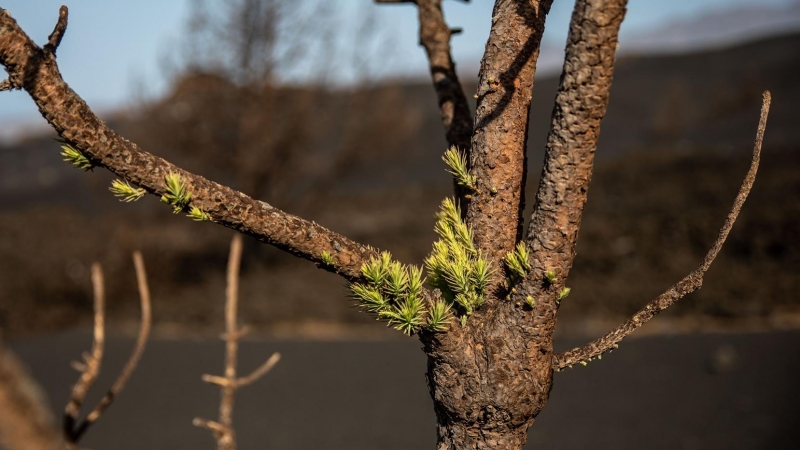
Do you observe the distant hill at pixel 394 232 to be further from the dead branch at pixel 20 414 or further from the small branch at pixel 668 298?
the dead branch at pixel 20 414

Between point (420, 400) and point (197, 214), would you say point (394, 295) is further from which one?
point (420, 400)

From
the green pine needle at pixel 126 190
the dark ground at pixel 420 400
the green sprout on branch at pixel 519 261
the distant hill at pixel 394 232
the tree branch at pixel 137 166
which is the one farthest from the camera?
the distant hill at pixel 394 232

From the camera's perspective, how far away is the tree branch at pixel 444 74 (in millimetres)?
1567

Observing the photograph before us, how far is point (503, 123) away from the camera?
120 centimetres

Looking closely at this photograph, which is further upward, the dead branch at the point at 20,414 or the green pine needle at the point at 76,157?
the green pine needle at the point at 76,157

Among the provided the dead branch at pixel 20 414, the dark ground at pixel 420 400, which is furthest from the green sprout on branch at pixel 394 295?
the dark ground at pixel 420 400

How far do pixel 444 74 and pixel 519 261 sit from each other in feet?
2.35

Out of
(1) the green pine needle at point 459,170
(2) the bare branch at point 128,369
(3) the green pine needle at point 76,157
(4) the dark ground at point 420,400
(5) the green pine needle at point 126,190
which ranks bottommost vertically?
(2) the bare branch at point 128,369

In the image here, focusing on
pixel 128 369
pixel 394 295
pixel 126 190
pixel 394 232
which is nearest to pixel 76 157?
pixel 126 190

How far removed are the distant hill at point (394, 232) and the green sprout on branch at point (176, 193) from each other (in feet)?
20.5

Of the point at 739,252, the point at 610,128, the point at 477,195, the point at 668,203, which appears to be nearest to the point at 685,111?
the point at 610,128

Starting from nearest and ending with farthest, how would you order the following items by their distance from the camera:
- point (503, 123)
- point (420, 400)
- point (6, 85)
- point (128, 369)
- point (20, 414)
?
point (20, 414) → point (6, 85) → point (503, 123) → point (128, 369) → point (420, 400)

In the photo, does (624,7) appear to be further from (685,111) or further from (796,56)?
(796,56)

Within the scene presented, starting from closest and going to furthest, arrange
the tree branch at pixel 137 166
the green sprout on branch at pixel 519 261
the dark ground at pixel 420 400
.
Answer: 1. the tree branch at pixel 137 166
2. the green sprout on branch at pixel 519 261
3. the dark ground at pixel 420 400
